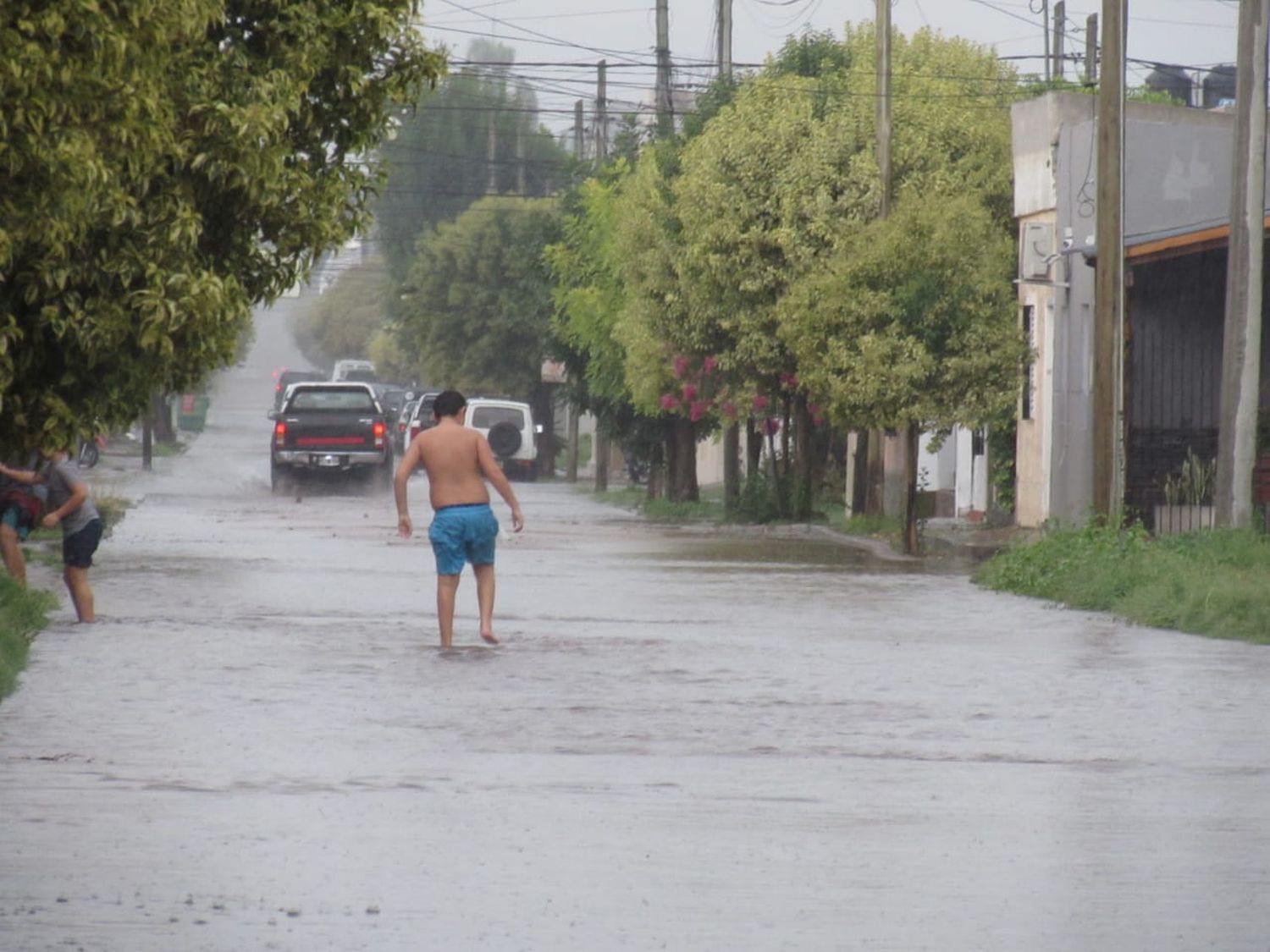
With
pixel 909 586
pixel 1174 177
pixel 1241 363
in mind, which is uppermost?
pixel 1174 177

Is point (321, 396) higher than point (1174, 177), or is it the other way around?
point (1174, 177)

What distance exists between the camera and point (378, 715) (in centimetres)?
1341

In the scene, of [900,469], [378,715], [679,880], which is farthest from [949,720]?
[900,469]

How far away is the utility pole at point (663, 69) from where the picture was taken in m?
48.0

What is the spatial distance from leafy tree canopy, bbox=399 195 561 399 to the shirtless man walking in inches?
2003

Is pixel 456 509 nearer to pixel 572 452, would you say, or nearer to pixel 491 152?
pixel 572 452

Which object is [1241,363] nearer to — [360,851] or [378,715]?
[378,715]

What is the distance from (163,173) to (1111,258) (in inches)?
626

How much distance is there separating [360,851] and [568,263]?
4117 centimetres

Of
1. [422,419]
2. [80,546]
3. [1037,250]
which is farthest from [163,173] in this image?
[422,419]

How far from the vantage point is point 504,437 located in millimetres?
60500

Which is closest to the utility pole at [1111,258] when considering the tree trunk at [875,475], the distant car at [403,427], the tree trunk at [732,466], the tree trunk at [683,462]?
the tree trunk at [875,475]

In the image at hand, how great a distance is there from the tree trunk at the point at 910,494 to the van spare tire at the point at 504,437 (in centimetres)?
2944

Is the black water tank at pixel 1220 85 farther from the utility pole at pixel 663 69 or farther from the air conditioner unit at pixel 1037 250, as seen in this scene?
the air conditioner unit at pixel 1037 250
